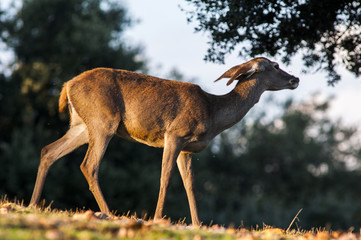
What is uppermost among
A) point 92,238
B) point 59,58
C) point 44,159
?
point 59,58

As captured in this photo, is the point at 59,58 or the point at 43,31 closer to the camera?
the point at 59,58

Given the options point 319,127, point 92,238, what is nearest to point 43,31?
point 92,238

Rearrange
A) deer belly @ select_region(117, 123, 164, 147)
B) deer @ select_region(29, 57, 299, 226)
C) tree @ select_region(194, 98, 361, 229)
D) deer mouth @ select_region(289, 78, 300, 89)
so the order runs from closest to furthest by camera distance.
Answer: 1. deer @ select_region(29, 57, 299, 226)
2. deer belly @ select_region(117, 123, 164, 147)
3. deer mouth @ select_region(289, 78, 300, 89)
4. tree @ select_region(194, 98, 361, 229)

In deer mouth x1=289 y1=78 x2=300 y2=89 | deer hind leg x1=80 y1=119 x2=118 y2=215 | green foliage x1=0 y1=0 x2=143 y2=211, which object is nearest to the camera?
deer hind leg x1=80 y1=119 x2=118 y2=215

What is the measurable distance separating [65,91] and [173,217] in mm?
18852

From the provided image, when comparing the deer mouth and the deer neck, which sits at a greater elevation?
the deer mouth

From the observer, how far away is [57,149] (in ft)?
27.9

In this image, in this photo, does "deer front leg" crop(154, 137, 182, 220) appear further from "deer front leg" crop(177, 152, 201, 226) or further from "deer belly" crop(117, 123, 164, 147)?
"deer front leg" crop(177, 152, 201, 226)

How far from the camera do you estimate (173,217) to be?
26.6 m

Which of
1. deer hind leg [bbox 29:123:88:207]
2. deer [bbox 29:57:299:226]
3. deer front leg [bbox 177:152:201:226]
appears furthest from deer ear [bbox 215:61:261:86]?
deer hind leg [bbox 29:123:88:207]

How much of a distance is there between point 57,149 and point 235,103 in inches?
120

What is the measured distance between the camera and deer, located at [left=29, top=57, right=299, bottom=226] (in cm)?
812

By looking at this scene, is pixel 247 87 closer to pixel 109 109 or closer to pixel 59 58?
pixel 109 109

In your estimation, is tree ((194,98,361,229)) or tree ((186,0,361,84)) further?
tree ((194,98,361,229))
